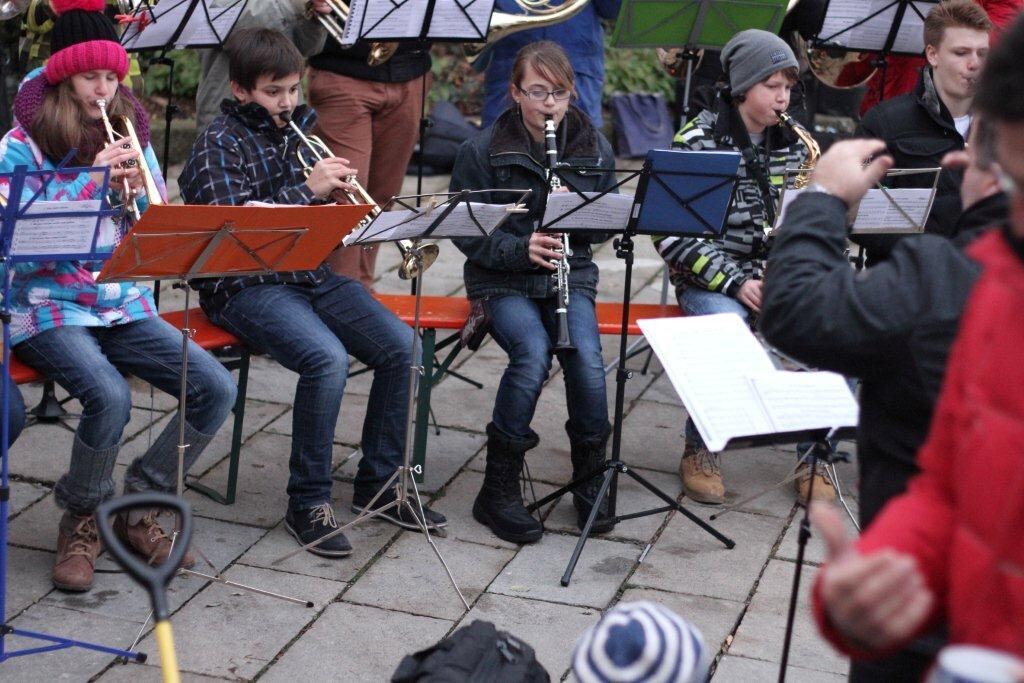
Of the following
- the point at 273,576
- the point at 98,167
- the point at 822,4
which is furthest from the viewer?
the point at 822,4

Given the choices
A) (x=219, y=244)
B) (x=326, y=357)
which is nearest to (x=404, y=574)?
(x=326, y=357)

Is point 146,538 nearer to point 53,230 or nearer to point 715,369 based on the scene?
point 53,230

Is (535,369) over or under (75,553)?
over

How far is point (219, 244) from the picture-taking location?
326cm

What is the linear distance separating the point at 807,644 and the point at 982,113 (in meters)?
2.26

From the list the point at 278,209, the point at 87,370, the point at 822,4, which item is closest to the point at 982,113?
the point at 278,209

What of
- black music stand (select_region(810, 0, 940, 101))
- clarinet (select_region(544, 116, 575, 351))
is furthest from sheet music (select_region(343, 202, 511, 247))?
black music stand (select_region(810, 0, 940, 101))

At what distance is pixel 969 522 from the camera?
135 cm

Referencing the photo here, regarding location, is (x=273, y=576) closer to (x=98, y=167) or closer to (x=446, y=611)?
(x=446, y=611)

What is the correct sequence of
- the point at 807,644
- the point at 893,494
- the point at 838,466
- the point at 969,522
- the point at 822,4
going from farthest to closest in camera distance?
the point at 822,4, the point at 838,466, the point at 807,644, the point at 893,494, the point at 969,522

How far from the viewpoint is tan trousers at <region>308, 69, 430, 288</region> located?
17.0 feet

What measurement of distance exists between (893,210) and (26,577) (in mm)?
2738

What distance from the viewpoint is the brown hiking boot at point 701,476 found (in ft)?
14.1

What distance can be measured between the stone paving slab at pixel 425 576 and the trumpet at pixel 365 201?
→ 834 mm
